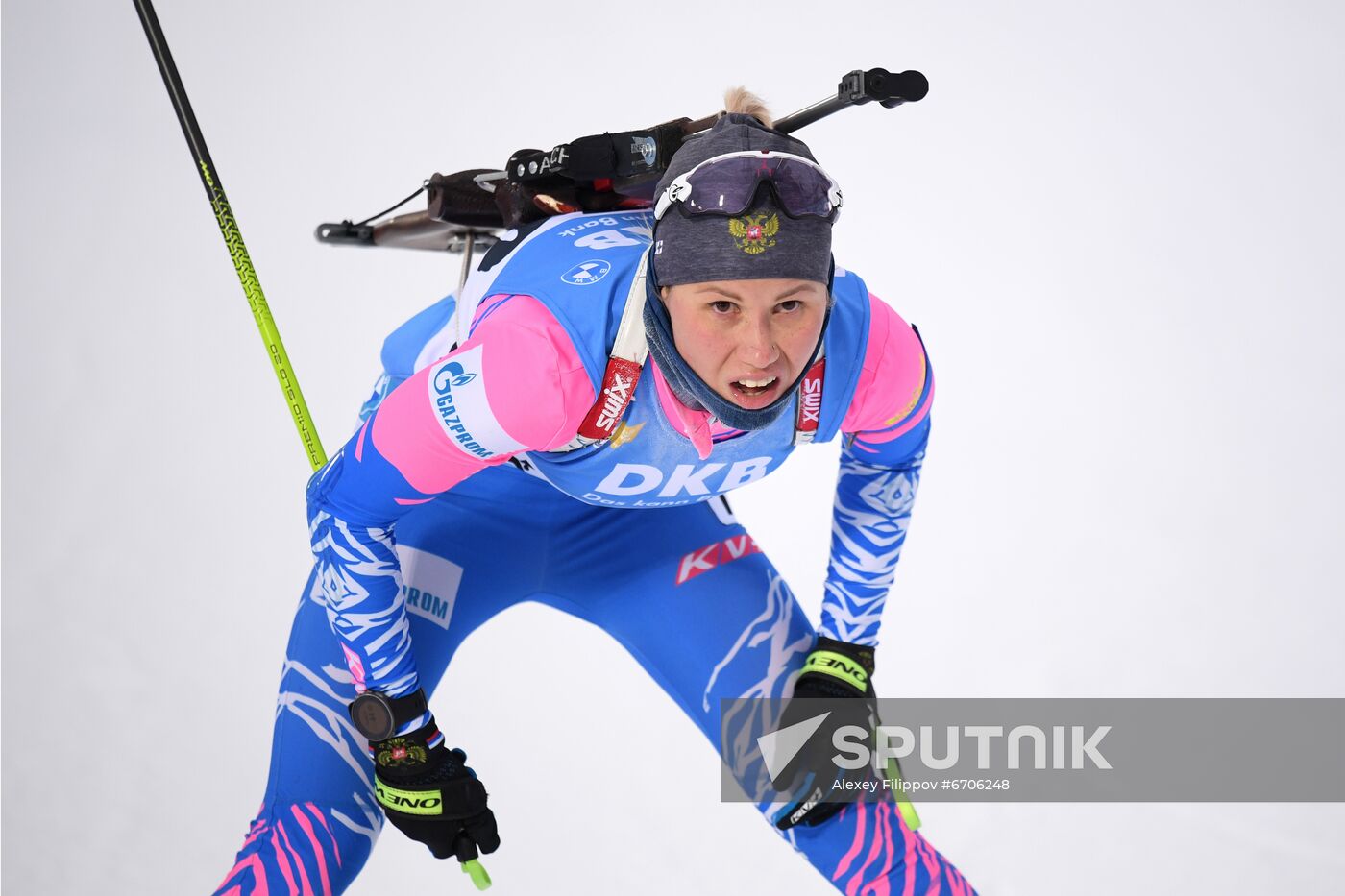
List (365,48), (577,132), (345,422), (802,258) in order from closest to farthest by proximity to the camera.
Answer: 1. (802,258)
2. (345,422)
3. (577,132)
4. (365,48)

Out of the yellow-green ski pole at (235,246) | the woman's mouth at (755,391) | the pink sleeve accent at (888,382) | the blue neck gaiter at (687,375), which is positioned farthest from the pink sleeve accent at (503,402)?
the yellow-green ski pole at (235,246)

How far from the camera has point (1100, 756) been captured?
4.01 m

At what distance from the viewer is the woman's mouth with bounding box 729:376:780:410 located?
2.28 metres

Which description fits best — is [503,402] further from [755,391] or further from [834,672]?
[834,672]

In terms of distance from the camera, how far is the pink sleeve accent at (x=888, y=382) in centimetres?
262

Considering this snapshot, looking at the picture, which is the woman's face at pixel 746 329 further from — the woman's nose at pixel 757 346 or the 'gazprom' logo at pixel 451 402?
the 'gazprom' logo at pixel 451 402

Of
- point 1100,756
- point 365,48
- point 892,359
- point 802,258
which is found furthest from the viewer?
point 365,48

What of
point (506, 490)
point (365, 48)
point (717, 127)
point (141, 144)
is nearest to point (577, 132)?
point (365, 48)

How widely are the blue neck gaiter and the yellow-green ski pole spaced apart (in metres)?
1.11

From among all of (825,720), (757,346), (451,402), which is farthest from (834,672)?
(451,402)

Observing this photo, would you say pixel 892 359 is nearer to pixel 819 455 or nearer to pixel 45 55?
pixel 819 455

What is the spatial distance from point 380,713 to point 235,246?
125 cm

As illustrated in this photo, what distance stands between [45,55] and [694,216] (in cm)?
504

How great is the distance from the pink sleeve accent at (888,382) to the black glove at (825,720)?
47 cm
